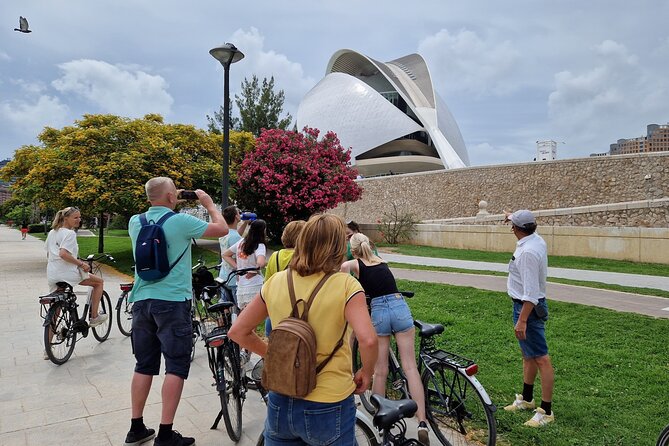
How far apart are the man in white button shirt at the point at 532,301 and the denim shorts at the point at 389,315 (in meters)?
0.89

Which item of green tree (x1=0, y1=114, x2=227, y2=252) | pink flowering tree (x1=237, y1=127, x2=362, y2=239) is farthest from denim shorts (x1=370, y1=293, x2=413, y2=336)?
pink flowering tree (x1=237, y1=127, x2=362, y2=239)

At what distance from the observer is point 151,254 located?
122 inches

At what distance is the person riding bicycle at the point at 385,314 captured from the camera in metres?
3.34

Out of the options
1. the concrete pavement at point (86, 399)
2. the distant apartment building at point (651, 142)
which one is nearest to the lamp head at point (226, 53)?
the concrete pavement at point (86, 399)

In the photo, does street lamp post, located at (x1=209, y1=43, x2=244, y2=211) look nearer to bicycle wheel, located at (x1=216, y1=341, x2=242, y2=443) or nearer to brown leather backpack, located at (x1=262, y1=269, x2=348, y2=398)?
Answer: bicycle wheel, located at (x1=216, y1=341, x2=242, y2=443)

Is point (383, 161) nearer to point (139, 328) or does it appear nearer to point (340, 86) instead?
point (340, 86)

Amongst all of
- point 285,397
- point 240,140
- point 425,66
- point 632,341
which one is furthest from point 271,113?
point 285,397

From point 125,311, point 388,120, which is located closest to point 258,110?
point 388,120

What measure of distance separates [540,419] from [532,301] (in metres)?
0.95

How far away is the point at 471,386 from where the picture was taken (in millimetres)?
3074

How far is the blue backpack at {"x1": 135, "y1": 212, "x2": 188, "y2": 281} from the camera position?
3.08 meters

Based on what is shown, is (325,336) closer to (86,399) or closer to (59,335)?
(86,399)

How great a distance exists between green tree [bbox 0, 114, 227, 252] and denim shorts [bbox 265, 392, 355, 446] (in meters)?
13.8

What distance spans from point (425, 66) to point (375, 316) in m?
57.7
